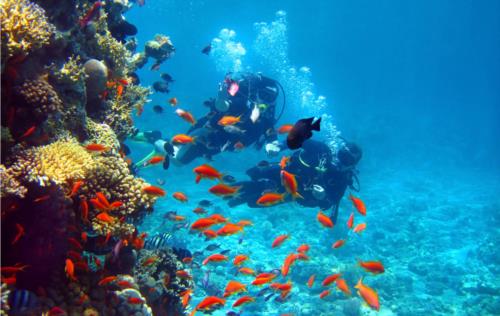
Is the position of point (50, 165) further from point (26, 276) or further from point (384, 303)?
point (384, 303)

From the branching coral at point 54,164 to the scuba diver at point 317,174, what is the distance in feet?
17.3

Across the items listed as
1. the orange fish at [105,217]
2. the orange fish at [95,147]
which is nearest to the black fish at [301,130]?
the orange fish at [105,217]

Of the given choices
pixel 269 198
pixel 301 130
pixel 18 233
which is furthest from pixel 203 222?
pixel 301 130

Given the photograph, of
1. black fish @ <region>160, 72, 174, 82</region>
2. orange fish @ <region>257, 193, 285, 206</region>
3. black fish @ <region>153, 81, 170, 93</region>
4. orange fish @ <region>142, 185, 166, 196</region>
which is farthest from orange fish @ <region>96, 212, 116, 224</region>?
black fish @ <region>160, 72, 174, 82</region>

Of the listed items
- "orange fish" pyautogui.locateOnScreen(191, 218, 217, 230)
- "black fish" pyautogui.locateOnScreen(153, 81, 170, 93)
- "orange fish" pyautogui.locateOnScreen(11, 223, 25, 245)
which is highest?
"black fish" pyautogui.locateOnScreen(153, 81, 170, 93)

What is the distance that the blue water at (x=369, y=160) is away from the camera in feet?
39.8

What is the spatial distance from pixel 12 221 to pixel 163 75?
5530 mm

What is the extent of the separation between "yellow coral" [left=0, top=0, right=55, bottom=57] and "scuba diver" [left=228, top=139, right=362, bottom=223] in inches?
223

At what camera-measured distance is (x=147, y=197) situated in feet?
14.2

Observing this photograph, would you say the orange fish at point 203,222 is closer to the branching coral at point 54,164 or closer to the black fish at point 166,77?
the branching coral at point 54,164

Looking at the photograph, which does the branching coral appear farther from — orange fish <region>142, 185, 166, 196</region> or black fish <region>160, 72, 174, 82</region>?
black fish <region>160, 72, 174, 82</region>

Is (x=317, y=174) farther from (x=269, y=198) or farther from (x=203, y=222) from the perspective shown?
(x=203, y=222)

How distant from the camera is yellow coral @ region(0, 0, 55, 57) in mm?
3287

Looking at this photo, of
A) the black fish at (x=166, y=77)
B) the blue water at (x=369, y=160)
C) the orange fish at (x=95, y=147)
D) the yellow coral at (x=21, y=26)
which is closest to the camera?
the yellow coral at (x=21, y=26)
